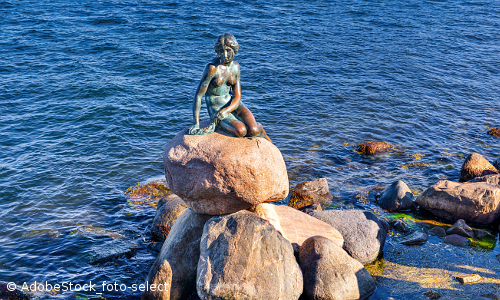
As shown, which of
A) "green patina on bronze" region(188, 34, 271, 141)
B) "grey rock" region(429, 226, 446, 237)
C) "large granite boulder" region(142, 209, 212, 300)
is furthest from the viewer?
"grey rock" region(429, 226, 446, 237)

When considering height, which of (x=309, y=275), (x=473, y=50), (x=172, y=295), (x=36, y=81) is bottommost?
(x=172, y=295)

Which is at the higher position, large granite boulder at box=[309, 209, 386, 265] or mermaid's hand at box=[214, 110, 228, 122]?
mermaid's hand at box=[214, 110, 228, 122]

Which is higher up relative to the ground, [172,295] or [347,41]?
[347,41]

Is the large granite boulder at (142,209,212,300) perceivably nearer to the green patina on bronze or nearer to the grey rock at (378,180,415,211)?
the green patina on bronze

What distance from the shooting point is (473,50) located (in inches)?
1090

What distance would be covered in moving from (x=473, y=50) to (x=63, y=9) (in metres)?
28.2

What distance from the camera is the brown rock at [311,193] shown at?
1227 cm

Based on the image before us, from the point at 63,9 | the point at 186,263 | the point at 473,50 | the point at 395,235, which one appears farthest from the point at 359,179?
the point at 63,9

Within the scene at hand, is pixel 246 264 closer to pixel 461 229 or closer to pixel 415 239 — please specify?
pixel 415 239

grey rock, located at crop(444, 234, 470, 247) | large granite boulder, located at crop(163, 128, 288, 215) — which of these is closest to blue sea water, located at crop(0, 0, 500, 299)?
large granite boulder, located at crop(163, 128, 288, 215)

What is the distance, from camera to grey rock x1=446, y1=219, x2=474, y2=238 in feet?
33.6

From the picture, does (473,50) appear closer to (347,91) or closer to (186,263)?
(347,91)

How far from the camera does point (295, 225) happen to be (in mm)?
9617

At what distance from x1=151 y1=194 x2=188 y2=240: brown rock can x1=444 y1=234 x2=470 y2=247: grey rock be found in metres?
6.72
